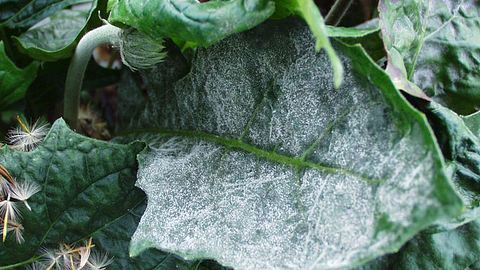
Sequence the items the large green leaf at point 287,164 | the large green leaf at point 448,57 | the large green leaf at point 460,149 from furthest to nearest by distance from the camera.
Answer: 1. the large green leaf at point 448,57
2. the large green leaf at point 460,149
3. the large green leaf at point 287,164

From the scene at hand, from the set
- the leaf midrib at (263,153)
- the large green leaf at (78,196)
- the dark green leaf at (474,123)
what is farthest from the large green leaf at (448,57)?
the large green leaf at (78,196)

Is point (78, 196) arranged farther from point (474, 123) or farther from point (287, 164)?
point (474, 123)

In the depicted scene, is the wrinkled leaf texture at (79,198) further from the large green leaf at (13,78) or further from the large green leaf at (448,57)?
the large green leaf at (448,57)

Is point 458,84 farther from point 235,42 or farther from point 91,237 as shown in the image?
Answer: point 91,237

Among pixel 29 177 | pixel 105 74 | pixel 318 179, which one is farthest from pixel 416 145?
pixel 105 74

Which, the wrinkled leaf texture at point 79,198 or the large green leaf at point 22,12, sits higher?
the large green leaf at point 22,12

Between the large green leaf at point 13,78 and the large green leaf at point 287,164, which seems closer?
the large green leaf at point 287,164
